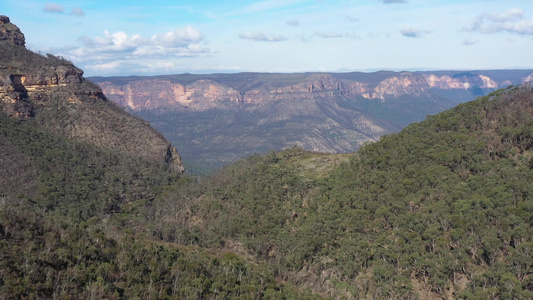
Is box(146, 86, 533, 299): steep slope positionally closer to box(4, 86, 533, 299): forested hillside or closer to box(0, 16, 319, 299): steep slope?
box(4, 86, 533, 299): forested hillside

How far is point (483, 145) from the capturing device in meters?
75.2

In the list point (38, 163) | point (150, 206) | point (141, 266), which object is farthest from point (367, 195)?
point (38, 163)

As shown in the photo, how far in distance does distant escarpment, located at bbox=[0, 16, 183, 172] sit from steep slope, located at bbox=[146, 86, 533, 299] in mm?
39899

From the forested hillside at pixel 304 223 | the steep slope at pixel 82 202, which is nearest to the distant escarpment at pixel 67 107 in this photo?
the steep slope at pixel 82 202

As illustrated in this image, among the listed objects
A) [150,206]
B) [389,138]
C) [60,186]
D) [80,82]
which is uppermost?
[80,82]

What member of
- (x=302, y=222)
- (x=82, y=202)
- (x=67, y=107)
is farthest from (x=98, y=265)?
(x=67, y=107)

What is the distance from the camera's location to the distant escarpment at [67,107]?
128875mm

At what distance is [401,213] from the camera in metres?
69.4

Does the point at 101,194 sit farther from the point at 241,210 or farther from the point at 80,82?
the point at 80,82

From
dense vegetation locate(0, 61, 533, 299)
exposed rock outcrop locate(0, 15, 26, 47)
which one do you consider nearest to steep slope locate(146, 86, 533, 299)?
dense vegetation locate(0, 61, 533, 299)

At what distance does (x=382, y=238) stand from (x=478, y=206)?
45.8 feet

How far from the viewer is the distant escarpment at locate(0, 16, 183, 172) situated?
129 metres

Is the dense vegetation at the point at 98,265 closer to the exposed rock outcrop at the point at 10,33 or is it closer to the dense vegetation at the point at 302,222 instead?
the dense vegetation at the point at 302,222

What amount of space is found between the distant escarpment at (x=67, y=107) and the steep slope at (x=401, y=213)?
131ft
